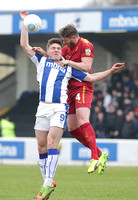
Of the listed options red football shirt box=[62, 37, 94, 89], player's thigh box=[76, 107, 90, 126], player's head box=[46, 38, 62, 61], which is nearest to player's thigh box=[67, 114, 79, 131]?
player's thigh box=[76, 107, 90, 126]

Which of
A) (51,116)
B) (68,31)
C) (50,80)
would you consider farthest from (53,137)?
(68,31)

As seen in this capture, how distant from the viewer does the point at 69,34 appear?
24.6ft

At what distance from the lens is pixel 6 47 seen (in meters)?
→ 24.8

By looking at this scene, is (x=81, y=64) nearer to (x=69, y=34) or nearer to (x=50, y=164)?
(x=69, y=34)

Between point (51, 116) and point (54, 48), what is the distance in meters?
0.91

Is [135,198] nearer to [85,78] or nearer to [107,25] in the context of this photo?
[85,78]

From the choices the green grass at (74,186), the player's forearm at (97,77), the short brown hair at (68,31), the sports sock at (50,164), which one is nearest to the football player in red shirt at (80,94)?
the short brown hair at (68,31)

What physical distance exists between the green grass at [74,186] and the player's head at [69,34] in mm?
2266

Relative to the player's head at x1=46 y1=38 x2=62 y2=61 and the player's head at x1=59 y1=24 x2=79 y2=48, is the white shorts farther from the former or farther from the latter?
the player's head at x1=59 y1=24 x2=79 y2=48

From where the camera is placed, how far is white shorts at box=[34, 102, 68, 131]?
679 centimetres

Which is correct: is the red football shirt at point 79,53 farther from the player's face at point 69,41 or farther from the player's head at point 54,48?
the player's head at point 54,48

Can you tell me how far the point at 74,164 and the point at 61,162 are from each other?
0.40m

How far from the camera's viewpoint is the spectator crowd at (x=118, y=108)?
1756 centimetres

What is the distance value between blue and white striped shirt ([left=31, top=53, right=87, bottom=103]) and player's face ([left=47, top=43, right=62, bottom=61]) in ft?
0.21
